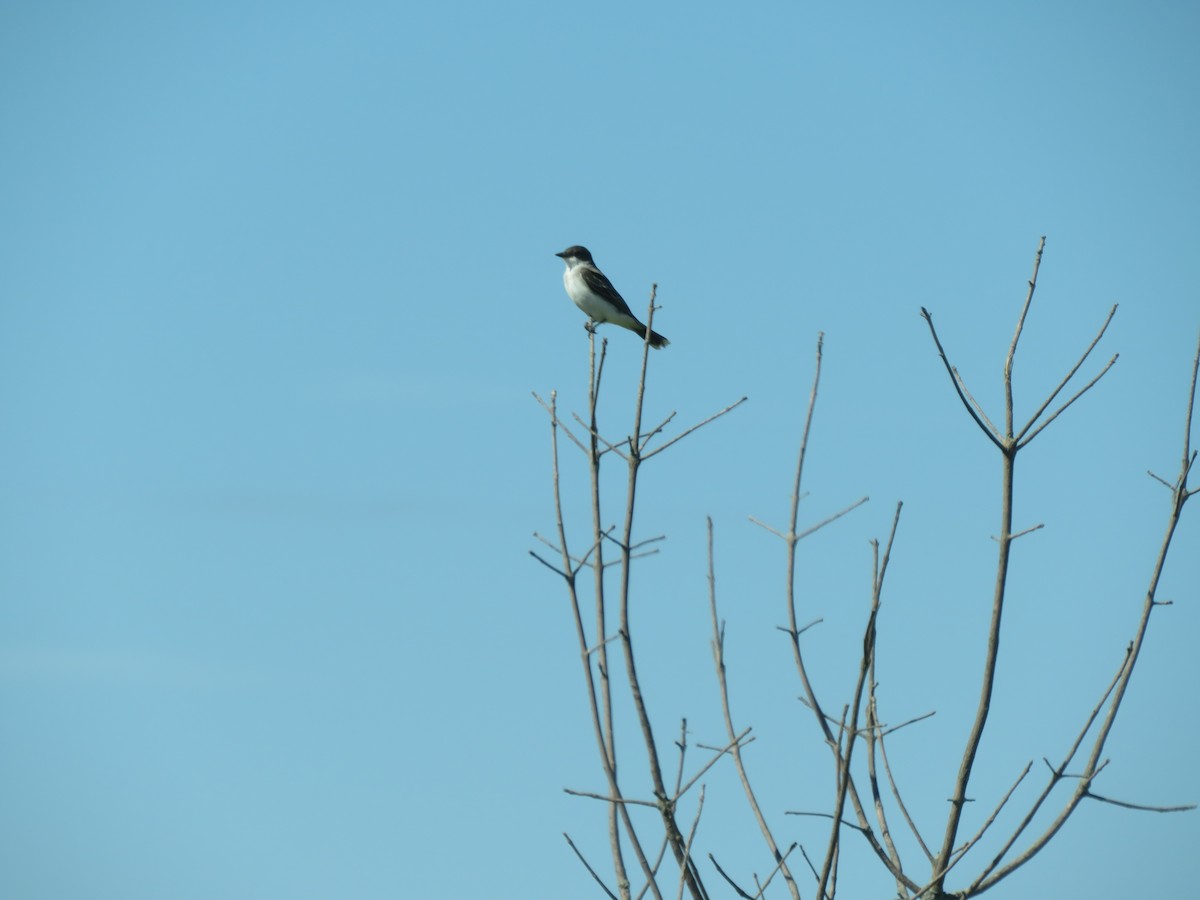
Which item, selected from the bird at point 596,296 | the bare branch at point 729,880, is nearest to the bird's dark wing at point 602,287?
the bird at point 596,296

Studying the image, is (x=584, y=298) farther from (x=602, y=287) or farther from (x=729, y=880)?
(x=729, y=880)

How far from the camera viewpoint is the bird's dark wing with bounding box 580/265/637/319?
58.5 feet

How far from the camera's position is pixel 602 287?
18.0 metres

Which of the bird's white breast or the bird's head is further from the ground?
the bird's head

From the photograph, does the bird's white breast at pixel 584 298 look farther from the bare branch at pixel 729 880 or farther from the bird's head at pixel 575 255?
the bare branch at pixel 729 880

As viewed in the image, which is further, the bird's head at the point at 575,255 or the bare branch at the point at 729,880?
the bird's head at the point at 575,255

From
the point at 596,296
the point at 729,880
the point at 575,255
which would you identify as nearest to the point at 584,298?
the point at 596,296

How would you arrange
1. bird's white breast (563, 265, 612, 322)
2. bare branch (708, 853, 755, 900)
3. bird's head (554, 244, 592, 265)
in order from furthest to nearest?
bird's head (554, 244, 592, 265) < bird's white breast (563, 265, 612, 322) < bare branch (708, 853, 755, 900)

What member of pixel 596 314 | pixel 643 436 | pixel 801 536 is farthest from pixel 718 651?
pixel 596 314

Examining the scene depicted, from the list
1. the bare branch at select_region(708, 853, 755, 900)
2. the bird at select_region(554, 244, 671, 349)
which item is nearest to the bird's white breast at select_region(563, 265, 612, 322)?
the bird at select_region(554, 244, 671, 349)

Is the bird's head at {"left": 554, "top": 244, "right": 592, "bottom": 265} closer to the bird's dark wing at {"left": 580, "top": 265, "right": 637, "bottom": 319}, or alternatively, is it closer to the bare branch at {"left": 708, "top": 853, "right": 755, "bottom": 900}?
the bird's dark wing at {"left": 580, "top": 265, "right": 637, "bottom": 319}

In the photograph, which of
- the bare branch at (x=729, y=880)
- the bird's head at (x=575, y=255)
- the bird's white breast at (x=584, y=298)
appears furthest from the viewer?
the bird's head at (x=575, y=255)

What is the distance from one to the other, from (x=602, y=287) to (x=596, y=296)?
0.26m

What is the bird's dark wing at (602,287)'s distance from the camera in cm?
1784
